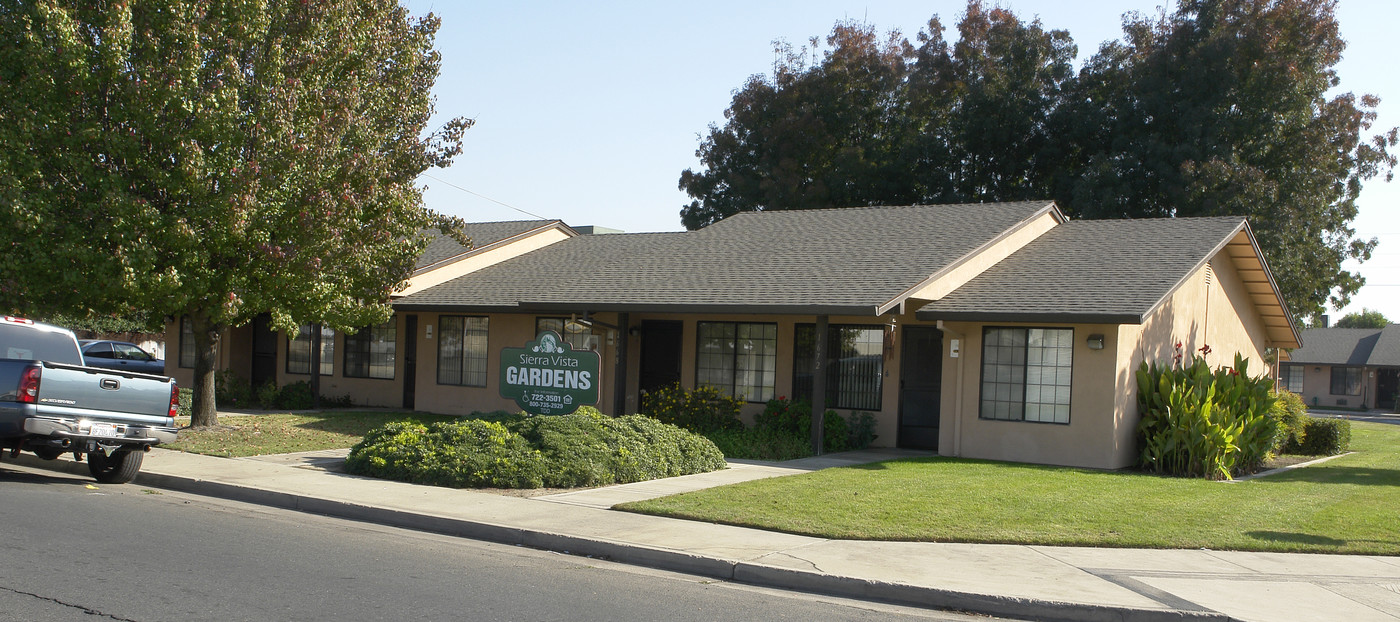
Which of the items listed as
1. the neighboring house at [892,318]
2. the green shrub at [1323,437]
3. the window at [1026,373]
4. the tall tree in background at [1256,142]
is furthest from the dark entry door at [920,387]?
the tall tree in background at [1256,142]

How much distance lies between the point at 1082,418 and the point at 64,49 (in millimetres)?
15360

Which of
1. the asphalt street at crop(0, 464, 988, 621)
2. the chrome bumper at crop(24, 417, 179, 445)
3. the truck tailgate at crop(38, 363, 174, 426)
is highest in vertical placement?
the truck tailgate at crop(38, 363, 174, 426)

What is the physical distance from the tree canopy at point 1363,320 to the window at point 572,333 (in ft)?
313

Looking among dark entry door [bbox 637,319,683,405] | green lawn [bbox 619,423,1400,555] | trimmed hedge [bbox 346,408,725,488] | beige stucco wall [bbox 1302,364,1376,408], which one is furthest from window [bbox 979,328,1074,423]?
beige stucco wall [bbox 1302,364,1376,408]

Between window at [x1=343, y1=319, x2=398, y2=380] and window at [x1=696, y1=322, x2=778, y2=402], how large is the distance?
7848 millimetres

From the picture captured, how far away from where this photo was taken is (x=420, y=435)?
44.1ft

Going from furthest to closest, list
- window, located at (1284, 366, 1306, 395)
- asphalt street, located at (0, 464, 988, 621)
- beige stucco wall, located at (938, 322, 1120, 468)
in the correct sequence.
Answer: window, located at (1284, 366, 1306, 395) < beige stucco wall, located at (938, 322, 1120, 468) < asphalt street, located at (0, 464, 988, 621)

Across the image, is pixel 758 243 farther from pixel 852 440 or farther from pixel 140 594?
pixel 140 594

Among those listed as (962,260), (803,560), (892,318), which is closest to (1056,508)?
(803,560)

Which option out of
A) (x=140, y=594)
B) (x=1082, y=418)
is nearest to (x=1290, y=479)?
(x=1082, y=418)

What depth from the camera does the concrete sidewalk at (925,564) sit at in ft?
24.1

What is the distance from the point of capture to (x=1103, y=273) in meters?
17.1

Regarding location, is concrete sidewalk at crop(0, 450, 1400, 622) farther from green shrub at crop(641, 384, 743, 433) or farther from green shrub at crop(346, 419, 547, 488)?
green shrub at crop(641, 384, 743, 433)

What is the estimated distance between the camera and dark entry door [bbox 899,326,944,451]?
17828mm
